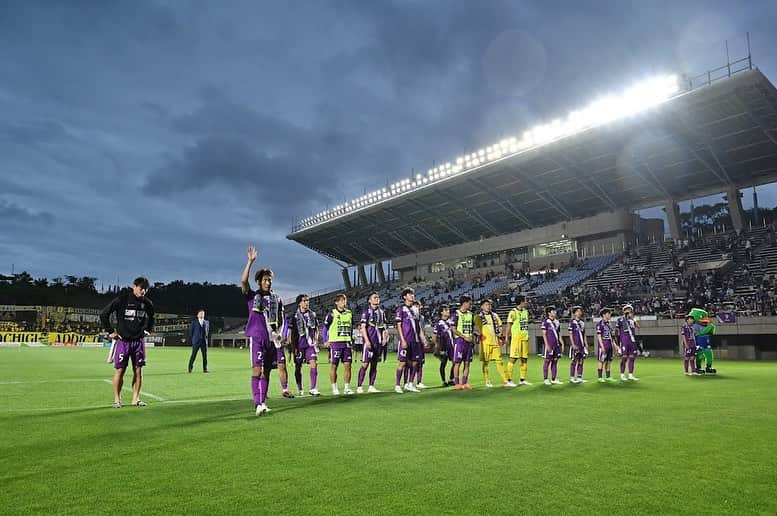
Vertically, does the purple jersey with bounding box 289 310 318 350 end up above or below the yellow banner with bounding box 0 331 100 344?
above

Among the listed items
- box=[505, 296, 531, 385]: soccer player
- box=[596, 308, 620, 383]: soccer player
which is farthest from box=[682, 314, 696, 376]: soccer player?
box=[505, 296, 531, 385]: soccer player

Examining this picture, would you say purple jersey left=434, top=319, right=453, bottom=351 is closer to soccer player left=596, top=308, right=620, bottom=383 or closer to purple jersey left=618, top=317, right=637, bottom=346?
soccer player left=596, top=308, right=620, bottom=383

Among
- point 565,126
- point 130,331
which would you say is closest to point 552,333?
point 130,331

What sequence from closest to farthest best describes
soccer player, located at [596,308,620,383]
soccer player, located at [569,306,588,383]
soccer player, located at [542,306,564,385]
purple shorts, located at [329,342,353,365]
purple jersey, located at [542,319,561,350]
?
purple shorts, located at [329,342,353,365], soccer player, located at [542,306,564,385], purple jersey, located at [542,319,561,350], soccer player, located at [569,306,588,383], soccer player, located at [596,308,620,383]

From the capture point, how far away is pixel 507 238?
51.8 meters

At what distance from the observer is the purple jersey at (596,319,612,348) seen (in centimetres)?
1364

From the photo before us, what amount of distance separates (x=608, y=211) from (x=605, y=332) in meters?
33.9

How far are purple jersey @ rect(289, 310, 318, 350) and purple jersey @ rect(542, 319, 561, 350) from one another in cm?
578

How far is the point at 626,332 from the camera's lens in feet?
46.1

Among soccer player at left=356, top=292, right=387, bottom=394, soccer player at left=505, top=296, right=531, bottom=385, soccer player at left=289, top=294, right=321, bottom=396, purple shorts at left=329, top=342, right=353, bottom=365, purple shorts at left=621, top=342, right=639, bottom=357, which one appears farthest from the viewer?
purple shorts at left=621, top=342, right=639, bottom=357

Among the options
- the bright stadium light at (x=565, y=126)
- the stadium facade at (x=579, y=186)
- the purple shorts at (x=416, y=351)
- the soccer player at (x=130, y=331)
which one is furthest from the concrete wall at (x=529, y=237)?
the soccer player at (x=130, y=331)

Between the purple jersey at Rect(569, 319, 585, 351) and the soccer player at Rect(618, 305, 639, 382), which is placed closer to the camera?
the purple jersey at Rect(569, 319, 585, 351)

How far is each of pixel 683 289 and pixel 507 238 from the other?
2099 centimetres

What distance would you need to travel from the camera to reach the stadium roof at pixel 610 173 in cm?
3111
